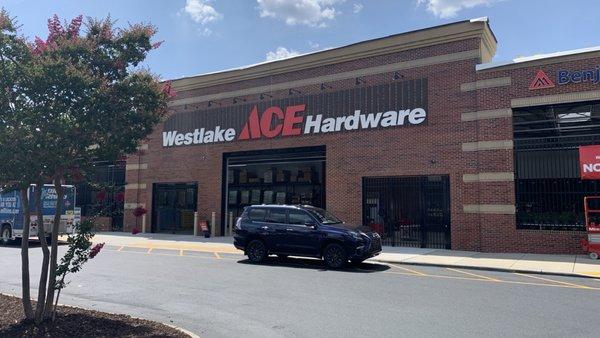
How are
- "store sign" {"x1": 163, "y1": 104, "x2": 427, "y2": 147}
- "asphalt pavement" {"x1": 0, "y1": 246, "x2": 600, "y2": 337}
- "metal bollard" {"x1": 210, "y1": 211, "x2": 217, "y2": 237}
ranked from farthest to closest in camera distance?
"metal bollard" {"x1": 210, "y1": 211, "x2": 217, "y2": 237} → "store sign" {"x1": 163, "y1": 104, "x2": 427, "y2": 147} → "asphalt pavement" {"x1": 0, "y1": 246, "x2": 600, "y2": 337}

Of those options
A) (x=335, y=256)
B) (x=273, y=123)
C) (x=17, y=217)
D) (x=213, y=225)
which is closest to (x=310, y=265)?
(x=335, y=256)

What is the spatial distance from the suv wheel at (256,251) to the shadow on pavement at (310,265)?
0.60 ft

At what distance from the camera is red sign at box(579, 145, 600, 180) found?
1623cm

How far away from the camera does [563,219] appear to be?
17.0 metres

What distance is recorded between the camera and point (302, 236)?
14734mm

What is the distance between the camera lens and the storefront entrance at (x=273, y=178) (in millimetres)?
23188

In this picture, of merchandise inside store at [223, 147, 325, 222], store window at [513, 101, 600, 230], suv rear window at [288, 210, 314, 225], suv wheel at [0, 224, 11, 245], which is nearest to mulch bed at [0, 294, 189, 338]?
suv rear window at [288, 210, 314, 225]

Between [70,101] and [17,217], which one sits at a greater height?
[70,101]

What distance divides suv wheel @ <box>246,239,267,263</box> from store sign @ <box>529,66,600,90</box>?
10948 millimetres

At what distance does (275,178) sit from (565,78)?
43.5 ft

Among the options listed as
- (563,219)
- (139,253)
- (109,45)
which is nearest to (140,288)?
(109,45)

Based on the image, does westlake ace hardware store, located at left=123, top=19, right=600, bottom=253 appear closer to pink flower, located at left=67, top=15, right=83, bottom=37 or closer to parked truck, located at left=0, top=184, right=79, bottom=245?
parked truck, located at left=0, top=184, right=79, bottom=245

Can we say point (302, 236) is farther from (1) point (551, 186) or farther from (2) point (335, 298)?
(1) point (551, 186)

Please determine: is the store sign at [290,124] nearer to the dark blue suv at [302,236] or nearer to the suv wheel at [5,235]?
the dark blue suv at [302,236]
